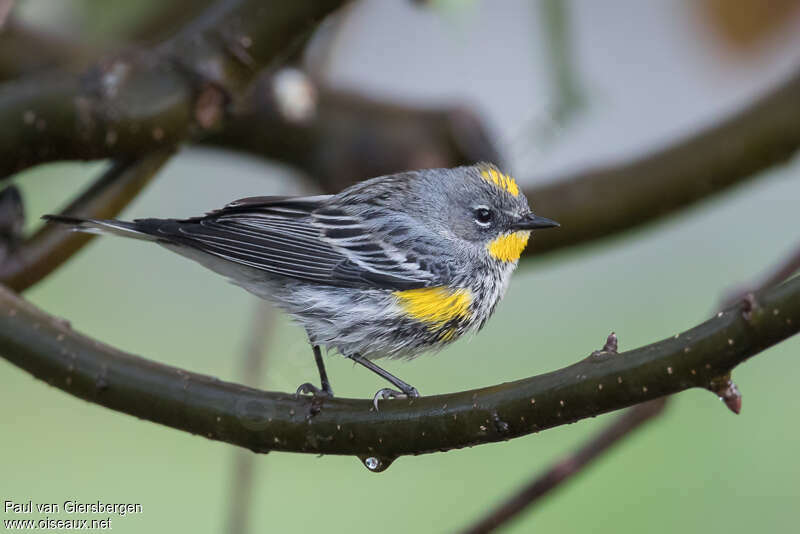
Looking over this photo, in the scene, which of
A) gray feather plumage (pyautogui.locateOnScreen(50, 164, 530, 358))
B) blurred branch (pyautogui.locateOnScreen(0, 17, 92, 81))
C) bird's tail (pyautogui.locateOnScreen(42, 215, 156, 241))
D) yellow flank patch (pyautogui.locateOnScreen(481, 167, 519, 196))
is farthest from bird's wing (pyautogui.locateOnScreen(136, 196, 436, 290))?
blurred branch (pyautogui.locateOnScreen(0, 17, 92, 81))

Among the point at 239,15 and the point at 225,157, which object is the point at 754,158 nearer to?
the point at 239,15

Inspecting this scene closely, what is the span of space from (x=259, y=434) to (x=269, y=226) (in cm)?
131

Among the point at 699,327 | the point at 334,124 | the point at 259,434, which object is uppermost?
the point at 334,124

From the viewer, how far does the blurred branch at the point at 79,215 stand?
3199mm

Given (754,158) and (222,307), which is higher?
(222,307)

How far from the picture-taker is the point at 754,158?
3.73 metres

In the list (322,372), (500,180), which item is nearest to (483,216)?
(500,180)

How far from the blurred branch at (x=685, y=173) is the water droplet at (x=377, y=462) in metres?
Answer: 1.65

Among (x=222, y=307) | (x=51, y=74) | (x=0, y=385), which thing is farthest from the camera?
(x=222, y=307)

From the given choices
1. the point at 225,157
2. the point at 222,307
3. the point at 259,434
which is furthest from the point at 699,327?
the point at 222,307

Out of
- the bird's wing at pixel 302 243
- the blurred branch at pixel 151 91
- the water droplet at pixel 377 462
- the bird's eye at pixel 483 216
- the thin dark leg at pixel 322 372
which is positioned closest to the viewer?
the water droplet at pixel 377 462

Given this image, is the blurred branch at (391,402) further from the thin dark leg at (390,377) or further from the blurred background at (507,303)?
the blurred background at (507,303)

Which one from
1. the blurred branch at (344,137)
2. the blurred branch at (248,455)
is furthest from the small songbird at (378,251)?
the blurred branch at (344,137)

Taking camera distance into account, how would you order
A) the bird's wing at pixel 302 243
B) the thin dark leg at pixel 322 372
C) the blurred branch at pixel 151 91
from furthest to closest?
the bird's wing at pixel 302 243 → the thin dark leg at pixel 322 372 → the blurred branch at pixel 151 91
